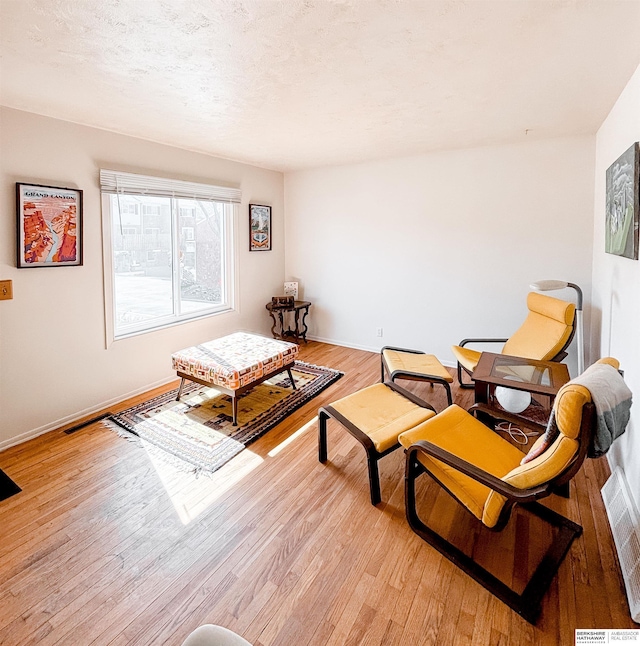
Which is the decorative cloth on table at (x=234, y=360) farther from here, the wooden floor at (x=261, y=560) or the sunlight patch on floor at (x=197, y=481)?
the wooden floor at (x=261, y=560)

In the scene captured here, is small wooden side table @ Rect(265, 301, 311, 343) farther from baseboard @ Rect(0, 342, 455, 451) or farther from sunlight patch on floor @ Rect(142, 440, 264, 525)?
sunlight patch on floor @ Rect(142, 440, 264, 525)

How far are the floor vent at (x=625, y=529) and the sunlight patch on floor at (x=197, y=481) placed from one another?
1.95 meters

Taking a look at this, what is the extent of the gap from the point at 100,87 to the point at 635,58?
292 cm

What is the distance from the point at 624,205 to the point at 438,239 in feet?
7.17

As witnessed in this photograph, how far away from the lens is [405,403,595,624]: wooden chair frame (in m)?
1.45

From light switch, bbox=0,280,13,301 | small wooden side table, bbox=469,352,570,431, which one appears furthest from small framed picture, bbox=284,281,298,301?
light switch, bbox=0,280,13,301

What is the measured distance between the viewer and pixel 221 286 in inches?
185

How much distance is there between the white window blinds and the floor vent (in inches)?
160

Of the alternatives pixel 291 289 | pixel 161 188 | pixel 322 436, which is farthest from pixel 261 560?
pixel 291 289

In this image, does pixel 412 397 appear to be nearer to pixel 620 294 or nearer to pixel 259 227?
pixel 620 294

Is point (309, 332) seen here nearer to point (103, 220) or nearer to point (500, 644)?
point (103, 220)

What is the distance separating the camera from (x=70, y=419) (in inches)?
123

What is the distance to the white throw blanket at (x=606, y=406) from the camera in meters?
1.39

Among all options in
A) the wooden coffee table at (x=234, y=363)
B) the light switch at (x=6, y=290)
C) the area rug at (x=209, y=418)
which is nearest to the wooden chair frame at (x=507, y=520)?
the area rug at (x=209, y=418)
